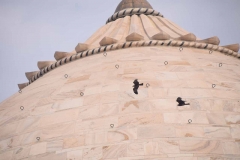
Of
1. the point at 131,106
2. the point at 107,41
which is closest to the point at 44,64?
the point at 107,41

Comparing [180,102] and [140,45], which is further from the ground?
[140,45]

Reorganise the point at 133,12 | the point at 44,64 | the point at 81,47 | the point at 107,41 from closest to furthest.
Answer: the point at 107,41
the point at 81,47
the point at 44,64
the point at 133,12

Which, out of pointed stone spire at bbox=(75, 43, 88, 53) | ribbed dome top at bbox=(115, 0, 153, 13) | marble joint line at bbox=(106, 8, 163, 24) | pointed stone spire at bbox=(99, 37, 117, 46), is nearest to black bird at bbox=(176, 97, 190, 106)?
pointed stone spire at bbox=(99, 37, 117, 46)

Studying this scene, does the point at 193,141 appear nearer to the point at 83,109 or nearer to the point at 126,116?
the point at 126,116

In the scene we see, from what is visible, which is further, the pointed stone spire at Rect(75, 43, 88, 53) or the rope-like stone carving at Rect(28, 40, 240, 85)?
the pointed stone spire at Rect(75, 43, 88, 53)

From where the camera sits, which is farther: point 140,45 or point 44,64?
point 44,64

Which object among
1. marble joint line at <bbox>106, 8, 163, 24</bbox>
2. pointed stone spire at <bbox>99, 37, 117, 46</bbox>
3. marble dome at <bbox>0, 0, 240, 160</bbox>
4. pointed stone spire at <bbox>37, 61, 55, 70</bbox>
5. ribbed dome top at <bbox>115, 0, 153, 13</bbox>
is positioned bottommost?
marble dome at <bbox>0, 0, 240, 160</bbox>

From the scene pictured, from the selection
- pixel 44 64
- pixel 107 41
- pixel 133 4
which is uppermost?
pixel 133 4

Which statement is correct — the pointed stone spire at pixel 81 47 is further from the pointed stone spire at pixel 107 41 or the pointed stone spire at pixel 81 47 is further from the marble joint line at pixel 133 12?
the marble joint line at pixel 133 12

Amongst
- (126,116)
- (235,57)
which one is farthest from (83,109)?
(235,57)

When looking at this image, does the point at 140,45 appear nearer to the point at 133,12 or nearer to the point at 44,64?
the point at 44,64

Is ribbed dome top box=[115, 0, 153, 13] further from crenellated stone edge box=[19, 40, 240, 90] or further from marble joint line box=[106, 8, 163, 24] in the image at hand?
crenellated stone edge box=[19, 40, 240, 90]

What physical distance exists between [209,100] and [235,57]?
3.96 metres

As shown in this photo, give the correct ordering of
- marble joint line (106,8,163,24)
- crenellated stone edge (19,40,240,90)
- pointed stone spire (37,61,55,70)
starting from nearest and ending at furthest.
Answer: crenellated stone edge (19,40,240,90)
pointed stone spire (37,61,55,70)
marble joint line (106,8,163,24)
